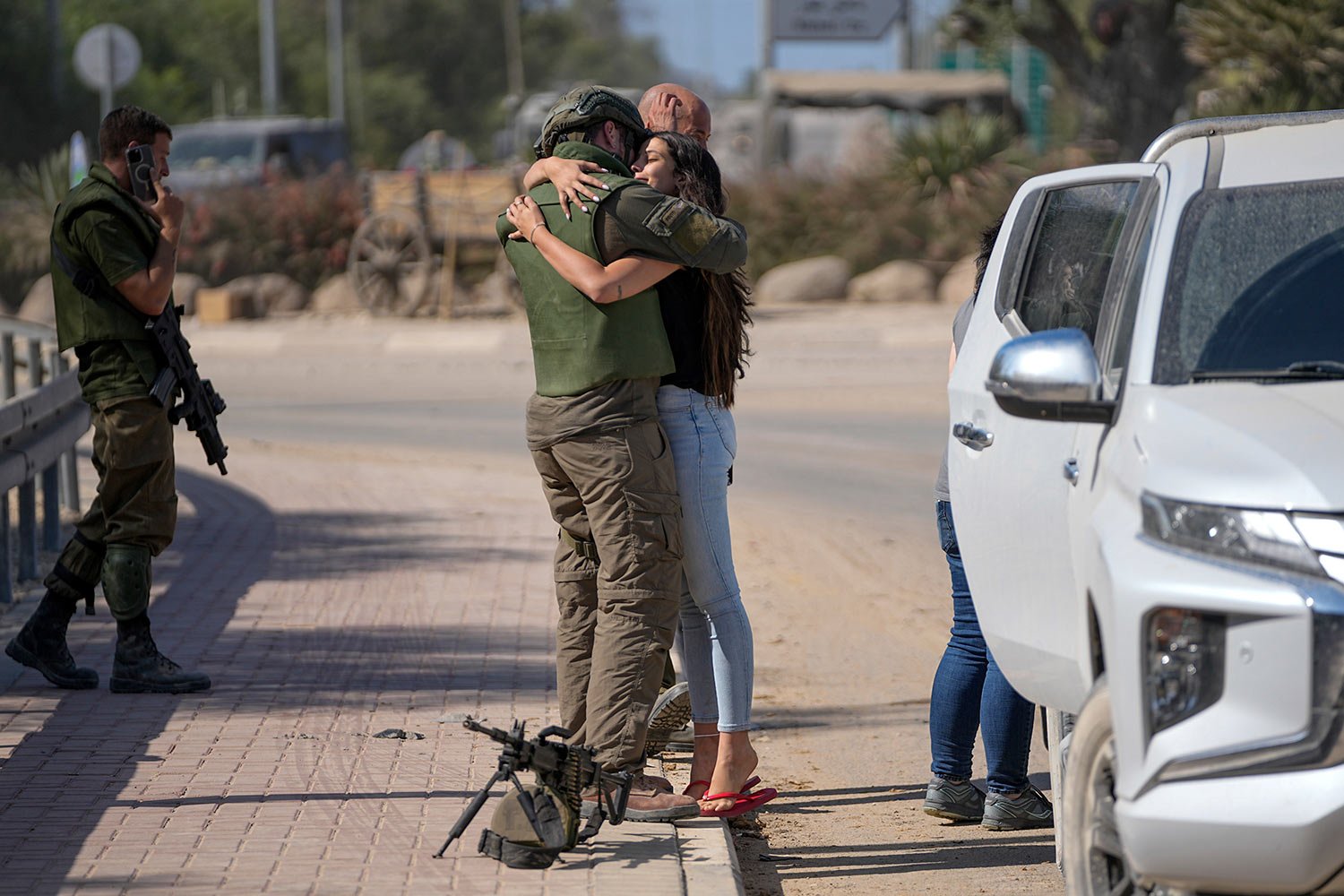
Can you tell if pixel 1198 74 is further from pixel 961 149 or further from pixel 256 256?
pixel 256 256

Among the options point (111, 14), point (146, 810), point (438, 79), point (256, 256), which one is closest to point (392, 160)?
point (438, 79)

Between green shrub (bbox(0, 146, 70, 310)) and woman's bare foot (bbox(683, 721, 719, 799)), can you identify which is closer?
woman's bare foot (bbox(683, 721, 719, 799))

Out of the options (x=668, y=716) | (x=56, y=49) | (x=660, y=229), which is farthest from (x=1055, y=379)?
(x=56, y=49)

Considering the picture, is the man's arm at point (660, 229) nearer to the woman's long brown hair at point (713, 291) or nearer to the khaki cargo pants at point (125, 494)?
the woman's long brown hair at point (713, 291)

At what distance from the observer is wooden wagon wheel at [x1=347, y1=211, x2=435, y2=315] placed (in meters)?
25.3

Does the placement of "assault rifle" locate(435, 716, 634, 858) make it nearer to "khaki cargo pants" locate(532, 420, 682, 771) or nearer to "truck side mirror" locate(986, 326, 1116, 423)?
"khaki cargo pants" locate(532, 420, 682, 771)

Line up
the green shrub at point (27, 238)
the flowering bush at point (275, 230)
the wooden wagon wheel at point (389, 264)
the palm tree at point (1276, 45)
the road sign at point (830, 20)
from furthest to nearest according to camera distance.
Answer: the road sign at point (830, 20)
the green shrub at point (27, 238)
the flowering bush at point (275, 230)
the wooden wagon wheel at point (389, 264)
the palm tree at point (1276, 45)

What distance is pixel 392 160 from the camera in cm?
7181

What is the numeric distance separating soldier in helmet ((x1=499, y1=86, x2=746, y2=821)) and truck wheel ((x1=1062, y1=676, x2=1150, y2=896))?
1306 mm

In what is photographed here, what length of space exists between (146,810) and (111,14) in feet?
165

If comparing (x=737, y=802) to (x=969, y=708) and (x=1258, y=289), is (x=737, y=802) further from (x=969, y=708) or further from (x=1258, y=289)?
(x=1258, y=289)

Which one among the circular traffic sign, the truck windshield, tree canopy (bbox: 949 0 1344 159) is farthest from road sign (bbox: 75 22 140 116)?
the truck windshield

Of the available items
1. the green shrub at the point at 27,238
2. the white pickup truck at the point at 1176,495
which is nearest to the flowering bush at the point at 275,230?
the green shrub at the point at 27,238

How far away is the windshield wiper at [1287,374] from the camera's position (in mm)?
3658
